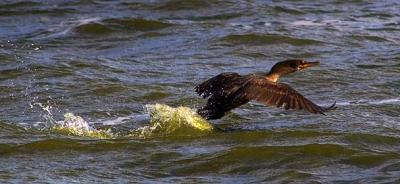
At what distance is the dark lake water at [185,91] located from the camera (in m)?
9.15

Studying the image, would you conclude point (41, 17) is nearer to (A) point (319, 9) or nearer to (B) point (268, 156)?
(A) point (319, 9)

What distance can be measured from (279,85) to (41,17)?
8609 millimetres

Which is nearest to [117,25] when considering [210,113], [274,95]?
[210,113]

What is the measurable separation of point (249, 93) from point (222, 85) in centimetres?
44

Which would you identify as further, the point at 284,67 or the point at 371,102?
A: the point at 371,102

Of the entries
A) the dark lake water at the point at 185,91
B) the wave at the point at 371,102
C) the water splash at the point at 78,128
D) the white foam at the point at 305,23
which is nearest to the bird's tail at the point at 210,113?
the dark lake water at the point at 185,91

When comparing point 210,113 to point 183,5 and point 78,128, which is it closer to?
point 78,128

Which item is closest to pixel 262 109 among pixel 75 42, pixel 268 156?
pixel 268 156

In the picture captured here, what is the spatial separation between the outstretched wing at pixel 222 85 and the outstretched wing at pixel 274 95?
9 centimetres

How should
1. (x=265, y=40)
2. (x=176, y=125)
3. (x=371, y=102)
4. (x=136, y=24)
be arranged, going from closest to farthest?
(x=176, y=125), (x=371, y=102), (x=265, y=40), (x=136, y=24)

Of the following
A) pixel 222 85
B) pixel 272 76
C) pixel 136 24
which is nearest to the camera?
pixel 222 85

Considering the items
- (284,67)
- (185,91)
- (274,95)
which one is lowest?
(185,91)

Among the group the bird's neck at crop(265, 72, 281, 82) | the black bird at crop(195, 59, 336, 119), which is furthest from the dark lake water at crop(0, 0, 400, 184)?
the bird's neck at crop(265, 72, 281, 82)

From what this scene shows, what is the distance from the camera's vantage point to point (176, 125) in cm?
1051
